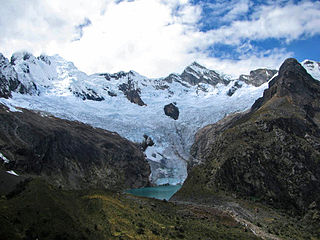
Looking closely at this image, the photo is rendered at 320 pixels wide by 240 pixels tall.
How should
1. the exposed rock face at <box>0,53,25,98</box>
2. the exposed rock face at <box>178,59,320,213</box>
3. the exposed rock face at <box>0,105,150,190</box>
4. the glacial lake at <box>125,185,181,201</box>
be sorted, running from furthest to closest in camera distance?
the exposed rock face at <box>0,53,25,98</box>
the glacial lake at <box>125,185,181,201</box>
the exposed rock face at <box>0,105,150,190</box>
the exposed rock face at <box>178,59,320,213</box>

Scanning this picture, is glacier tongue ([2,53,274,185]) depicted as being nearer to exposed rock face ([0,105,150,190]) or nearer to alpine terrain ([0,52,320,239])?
alpine terrain ([0,52,320,239])

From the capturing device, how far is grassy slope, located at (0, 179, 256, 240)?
82.9 ft

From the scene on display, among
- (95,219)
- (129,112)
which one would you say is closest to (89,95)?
(129,112)

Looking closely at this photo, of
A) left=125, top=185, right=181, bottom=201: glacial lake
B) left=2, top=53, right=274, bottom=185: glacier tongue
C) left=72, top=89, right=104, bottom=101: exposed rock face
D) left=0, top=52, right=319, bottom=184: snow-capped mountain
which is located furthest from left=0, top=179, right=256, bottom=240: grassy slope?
left=72, top=89, right=104, bottom=101: exposed rock face

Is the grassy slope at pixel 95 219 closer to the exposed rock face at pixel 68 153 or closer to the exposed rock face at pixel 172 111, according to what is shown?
the exposed rock face at pixel 68 153

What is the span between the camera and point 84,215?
32.7m

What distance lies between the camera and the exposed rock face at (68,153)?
87.8 meters

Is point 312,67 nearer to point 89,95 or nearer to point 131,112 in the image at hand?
point 131,112

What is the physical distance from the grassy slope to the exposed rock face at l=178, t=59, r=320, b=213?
64.5ft

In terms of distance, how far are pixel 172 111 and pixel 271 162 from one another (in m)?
125

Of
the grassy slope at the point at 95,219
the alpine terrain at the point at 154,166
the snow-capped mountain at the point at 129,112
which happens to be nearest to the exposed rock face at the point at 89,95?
the snow-capped mountain at the point at 129,112

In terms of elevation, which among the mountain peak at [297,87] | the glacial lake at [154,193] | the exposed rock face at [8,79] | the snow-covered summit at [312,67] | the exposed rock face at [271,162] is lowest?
the glacial lake at [154,193]

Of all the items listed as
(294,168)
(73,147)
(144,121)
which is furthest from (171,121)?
(294,168)

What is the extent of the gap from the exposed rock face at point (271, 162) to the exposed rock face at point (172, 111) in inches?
3958
